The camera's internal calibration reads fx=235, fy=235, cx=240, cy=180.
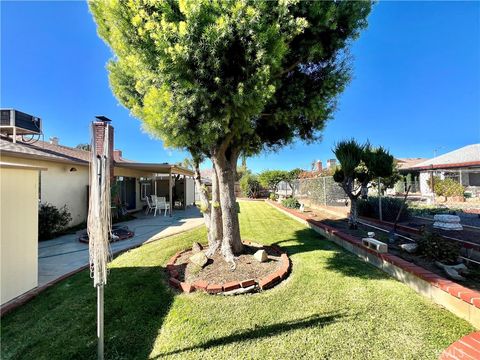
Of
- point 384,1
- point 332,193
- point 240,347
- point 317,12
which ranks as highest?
point 384,1

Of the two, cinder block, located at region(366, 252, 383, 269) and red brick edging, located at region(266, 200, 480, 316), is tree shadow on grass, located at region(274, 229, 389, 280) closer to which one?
cinder block, located at region(366, 252, 383, 269)

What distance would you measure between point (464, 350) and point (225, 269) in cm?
371

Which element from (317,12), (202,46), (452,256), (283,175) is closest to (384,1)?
(317,12)

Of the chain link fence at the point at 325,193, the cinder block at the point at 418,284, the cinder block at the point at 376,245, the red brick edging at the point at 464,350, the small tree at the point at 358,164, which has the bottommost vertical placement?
the red brick edging at the point at 464,350

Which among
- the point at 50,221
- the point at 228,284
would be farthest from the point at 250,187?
the point at 228,284

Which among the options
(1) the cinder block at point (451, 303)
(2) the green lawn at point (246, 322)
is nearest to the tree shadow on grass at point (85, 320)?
(2) the green lawn at point (246, 322)

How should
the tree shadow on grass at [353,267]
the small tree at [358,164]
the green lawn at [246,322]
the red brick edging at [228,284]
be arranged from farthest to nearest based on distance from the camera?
the small tree at [358,164] → the tree shadow on grass at [353,267] → the red brick edging at [228,284] → the green lawn at [246,322]

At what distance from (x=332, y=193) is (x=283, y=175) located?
1276 centimetres

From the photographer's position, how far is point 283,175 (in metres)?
27.6

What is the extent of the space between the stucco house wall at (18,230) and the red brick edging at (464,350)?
639 centimetres

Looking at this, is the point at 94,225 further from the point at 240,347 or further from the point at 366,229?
the point at 366,229

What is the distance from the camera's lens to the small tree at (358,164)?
7.82m

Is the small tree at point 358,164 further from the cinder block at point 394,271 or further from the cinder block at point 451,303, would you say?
the cinder block at point 451,303

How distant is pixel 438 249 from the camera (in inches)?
196
